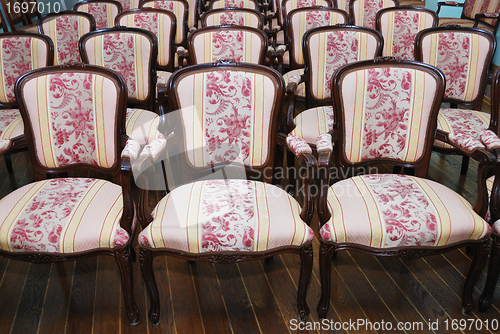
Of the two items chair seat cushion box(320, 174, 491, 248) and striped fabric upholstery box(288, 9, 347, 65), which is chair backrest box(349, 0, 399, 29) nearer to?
striped fabric upholstery box(288, 9, 347, 65)

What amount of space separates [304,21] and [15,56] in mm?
1784

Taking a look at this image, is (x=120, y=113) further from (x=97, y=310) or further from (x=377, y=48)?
(x=377, y=48)

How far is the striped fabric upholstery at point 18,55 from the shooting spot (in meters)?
2.14

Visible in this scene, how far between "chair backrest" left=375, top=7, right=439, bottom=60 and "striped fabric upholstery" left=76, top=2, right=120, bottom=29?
83.8 inches

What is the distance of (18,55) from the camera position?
216cm

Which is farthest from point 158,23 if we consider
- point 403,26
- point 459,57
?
point 459,57

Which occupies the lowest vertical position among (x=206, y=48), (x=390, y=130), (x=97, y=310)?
(x=97, y=310)

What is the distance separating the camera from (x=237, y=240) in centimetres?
130

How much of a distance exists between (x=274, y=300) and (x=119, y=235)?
654mm

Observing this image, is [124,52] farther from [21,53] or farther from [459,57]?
[459,57]

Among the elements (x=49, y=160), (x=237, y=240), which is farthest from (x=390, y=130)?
(x=49, y=160)

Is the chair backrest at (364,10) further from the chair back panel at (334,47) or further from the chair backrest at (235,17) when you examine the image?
the chair back panel at (334,47)

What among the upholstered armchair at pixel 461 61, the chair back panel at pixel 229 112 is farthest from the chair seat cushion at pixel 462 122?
the chair back panel at pixel 229 112

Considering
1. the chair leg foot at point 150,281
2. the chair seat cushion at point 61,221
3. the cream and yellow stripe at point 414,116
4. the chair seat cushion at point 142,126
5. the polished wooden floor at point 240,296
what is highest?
the cream and yellow stripe at point 414,116
